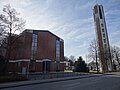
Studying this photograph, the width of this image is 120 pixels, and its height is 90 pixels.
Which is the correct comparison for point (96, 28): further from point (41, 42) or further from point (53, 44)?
point (41, 42)

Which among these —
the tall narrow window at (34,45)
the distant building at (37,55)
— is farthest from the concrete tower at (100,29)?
the tall narrow window at (34,45)

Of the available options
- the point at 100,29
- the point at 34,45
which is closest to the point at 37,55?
the point at 34,45

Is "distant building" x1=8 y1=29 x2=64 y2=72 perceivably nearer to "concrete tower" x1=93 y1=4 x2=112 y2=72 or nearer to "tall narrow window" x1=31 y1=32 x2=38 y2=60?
"tall narrow window" x1=31 y1=32 x2=38 y2=60

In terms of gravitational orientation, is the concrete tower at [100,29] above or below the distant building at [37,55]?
above

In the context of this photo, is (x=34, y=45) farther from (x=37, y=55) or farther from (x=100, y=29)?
(x=100, y=29)

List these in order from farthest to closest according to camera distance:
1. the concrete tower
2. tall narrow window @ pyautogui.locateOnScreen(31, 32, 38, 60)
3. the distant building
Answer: the concrete tower, tall narrow window @ pyautogui.locateOnScreen(31, 32, 38, 60), the distant building

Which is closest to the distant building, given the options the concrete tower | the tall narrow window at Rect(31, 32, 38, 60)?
the tall narrow window at Rect(31, 32, 38, 60)

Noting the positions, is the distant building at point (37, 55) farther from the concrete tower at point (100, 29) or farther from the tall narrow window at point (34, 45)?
the concrete tower at point (100, 29)

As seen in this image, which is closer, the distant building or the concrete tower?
the distant building

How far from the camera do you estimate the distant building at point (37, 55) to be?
43.0 m

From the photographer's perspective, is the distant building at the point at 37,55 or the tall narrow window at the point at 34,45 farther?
the tall narrow window at the point at 34,45

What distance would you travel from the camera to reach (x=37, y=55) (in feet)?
149

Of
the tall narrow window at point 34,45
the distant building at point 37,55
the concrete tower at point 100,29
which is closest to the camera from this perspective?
the distant building at point 37,55

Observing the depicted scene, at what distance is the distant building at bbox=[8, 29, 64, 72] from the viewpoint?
4303cm
